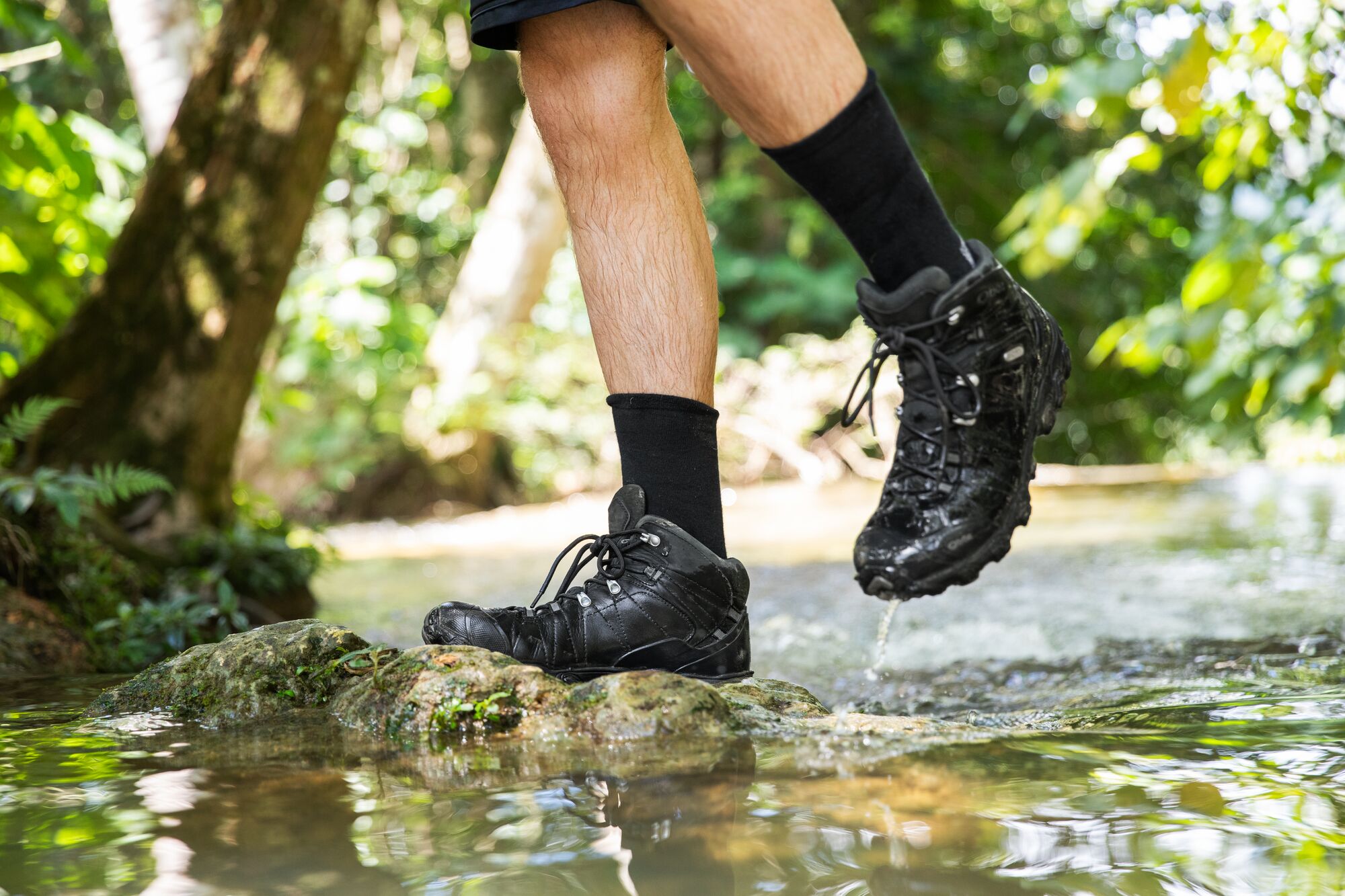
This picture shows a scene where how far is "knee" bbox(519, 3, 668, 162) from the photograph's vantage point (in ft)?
4.96

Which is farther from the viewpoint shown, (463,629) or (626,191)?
(626,191)

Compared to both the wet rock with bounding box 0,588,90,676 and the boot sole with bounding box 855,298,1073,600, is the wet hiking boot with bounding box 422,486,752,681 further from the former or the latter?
the wet rock with bounding box 0,588,90,676

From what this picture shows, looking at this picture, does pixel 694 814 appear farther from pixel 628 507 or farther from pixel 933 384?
pixel 933 384

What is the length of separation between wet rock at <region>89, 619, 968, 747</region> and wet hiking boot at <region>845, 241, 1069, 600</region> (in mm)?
250

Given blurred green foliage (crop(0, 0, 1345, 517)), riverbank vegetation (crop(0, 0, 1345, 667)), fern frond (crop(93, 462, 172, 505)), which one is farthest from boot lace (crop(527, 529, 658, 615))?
blurred green foliage (crop(0, 0, 1345, 517))

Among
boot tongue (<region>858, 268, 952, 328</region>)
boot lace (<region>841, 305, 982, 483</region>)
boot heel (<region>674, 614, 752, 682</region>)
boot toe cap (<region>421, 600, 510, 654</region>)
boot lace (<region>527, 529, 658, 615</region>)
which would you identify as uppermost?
boot tongue (<region>858, 268, 952, 328</region>)

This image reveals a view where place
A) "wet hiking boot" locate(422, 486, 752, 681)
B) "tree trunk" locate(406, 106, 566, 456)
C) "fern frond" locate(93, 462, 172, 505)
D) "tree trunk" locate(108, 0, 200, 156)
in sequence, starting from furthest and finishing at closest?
1. "tree trunk" locate(406, 106, 566, 456)
2. "tree trunk" locate(108, 0, 200, 156)
3. "fern frond" locate(93, 462, 172, 505)
4. "wet hiking boot" locate(422, 486, 752, 681)

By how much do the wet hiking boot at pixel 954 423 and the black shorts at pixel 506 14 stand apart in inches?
22.3

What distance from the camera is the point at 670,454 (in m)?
1.54

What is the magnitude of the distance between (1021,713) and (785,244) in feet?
35.6

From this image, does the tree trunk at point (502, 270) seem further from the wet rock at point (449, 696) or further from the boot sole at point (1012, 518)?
the wet rock at point (449, 696)

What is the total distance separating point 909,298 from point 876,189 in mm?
156

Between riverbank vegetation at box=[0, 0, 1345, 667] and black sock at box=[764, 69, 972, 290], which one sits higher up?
riverbank vegetation at box=[0, 0, 1345, 667]

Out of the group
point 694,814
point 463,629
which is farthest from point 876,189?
point 694,814
